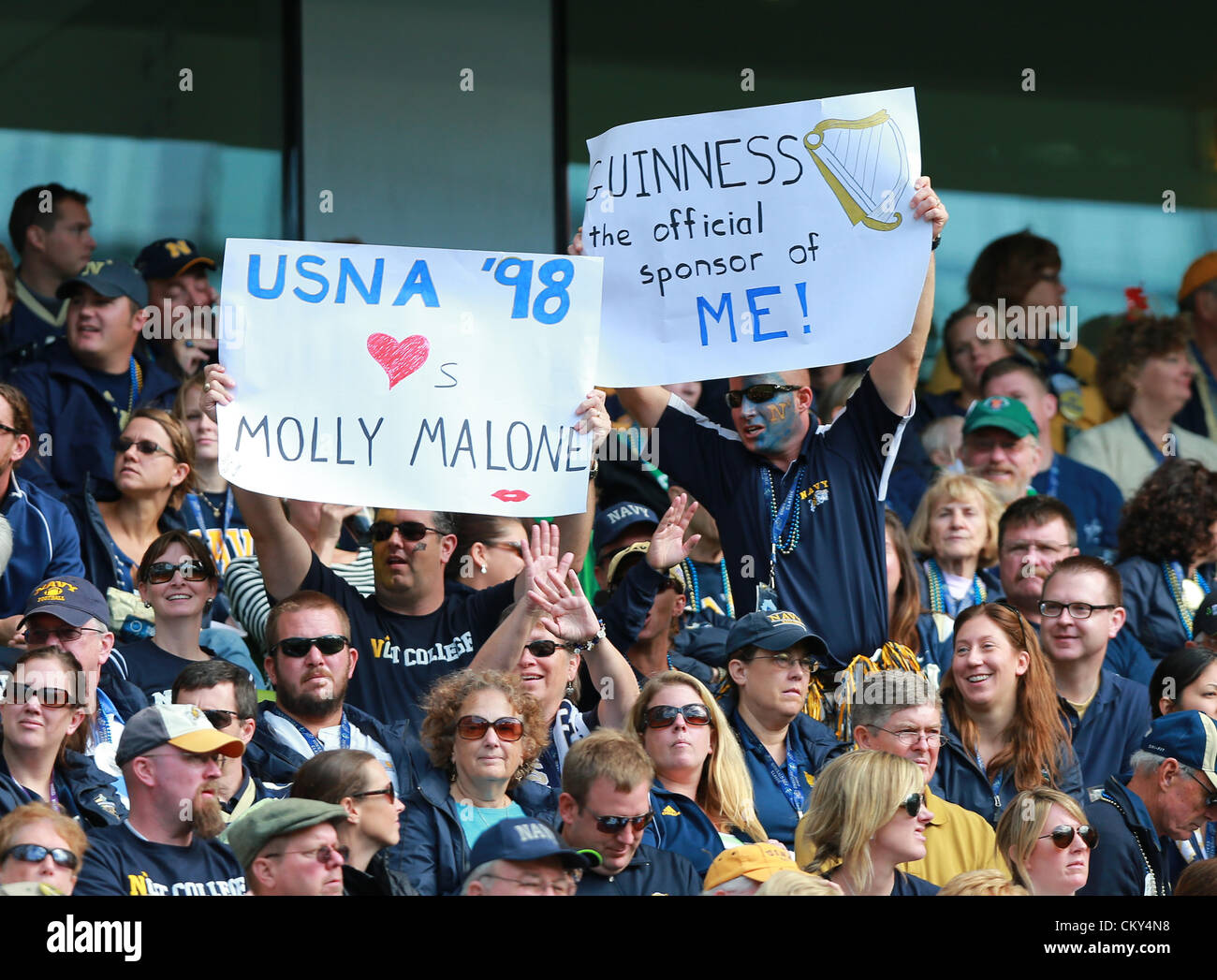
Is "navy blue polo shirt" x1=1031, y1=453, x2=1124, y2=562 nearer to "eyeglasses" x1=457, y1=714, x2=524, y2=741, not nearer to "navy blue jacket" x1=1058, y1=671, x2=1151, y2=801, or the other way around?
"navy blue jacket" x1=1058, y1=671, x2=1151, y2=801

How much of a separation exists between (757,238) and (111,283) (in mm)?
2369

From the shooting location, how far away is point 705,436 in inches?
244

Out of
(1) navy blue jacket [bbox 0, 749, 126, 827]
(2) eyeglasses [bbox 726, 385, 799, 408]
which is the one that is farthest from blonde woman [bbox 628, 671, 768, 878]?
(1) navy blue jacket [bbox 0, 749, 126, 827]

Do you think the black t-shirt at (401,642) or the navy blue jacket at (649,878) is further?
the black t-shirt at (401,642)

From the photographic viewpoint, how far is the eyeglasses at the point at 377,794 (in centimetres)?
482

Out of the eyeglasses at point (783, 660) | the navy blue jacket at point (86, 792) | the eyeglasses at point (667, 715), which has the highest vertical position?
the eyeglasses at point (783, 660)

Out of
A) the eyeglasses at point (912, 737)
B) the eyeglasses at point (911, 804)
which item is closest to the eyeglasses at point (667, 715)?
the eyeglasses at point (912, 737)

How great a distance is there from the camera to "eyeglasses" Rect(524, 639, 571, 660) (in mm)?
5773

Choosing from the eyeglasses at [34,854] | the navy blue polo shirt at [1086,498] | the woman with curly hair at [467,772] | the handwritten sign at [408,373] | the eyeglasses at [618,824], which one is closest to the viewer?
the eyeglasses at [34,854]

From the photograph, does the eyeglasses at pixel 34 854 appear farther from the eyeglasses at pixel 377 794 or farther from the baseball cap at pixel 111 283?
the baseball cap at pixel 111 283

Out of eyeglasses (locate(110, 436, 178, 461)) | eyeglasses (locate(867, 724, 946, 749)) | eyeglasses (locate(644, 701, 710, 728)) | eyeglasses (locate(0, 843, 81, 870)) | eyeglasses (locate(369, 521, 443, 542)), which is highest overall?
eyeglasses (locate(110, 436, 178, 461))

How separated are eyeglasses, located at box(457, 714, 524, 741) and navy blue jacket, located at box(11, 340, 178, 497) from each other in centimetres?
207

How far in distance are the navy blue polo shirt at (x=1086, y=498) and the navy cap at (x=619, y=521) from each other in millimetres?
1978

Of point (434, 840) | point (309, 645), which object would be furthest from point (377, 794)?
point (309, 645)
